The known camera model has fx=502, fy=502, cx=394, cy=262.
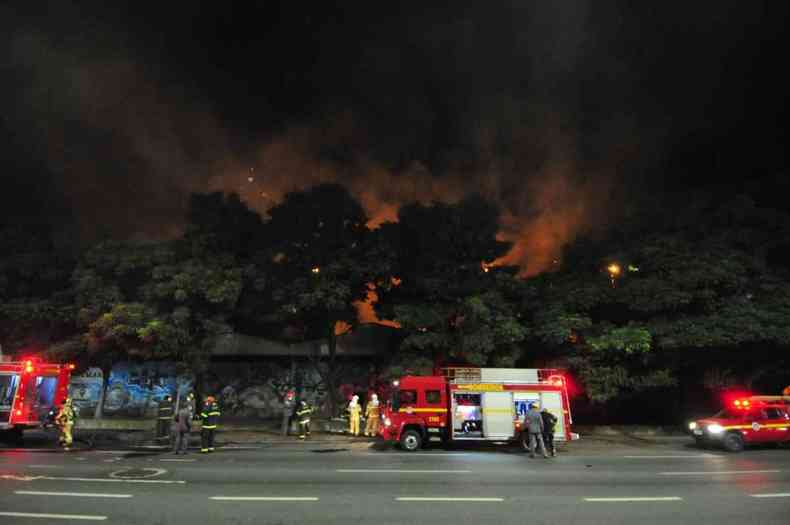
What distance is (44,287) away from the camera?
25.6 m

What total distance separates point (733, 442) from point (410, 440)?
11292mm

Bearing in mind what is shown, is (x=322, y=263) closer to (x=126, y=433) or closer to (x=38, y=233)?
(x=126, y=433)

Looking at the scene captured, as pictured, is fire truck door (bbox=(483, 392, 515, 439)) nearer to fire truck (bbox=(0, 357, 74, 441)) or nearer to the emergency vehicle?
the emergency vehicle

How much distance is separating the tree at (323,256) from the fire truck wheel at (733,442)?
47.4 ft

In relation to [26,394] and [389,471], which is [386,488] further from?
[26,394]

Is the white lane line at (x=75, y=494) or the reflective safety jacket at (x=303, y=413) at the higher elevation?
the reflective safety jacket at (x=303, y=413)

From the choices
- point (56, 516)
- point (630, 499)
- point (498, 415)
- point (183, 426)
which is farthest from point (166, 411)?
point (630, 499)

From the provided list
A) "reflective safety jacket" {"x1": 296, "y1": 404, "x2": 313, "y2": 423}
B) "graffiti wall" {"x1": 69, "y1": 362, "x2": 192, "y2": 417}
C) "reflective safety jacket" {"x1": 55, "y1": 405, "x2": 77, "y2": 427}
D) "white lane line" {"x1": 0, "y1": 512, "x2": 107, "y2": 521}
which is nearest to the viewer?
"white lane line" {"x1": 0, "y1": 512, "x2": 107, "y2": 521}

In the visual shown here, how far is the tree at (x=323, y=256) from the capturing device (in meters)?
22.9

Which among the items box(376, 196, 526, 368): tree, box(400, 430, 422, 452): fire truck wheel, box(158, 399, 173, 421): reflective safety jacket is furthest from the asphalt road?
box(376, 196, 526, 368): tree

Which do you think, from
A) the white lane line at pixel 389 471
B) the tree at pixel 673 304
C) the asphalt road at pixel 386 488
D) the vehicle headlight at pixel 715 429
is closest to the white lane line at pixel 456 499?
the asphalt road at pixel 386 488

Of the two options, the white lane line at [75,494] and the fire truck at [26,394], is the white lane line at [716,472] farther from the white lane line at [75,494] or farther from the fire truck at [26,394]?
the fire truck at [26,394]

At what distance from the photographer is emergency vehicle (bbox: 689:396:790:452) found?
17547mm

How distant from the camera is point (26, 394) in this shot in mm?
17906
